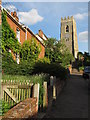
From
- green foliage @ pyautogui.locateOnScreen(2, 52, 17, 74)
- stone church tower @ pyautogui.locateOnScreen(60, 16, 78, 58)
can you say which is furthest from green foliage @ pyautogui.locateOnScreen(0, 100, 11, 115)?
stone church tower @ pyautogui.locateOnScreen(60, 16, 78, 58)

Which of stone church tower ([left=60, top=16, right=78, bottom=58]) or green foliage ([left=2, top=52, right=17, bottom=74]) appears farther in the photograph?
stone church tower ([left=60, top=16, right=78, bottom=58])

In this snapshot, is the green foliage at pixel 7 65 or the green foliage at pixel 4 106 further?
the green foliage at pixel 7 65

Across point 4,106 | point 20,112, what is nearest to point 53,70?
point 4,106

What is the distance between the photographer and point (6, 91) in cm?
505

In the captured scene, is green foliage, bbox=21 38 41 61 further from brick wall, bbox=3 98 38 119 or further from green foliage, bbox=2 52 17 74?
brick wall, bbox=3 98 38 119

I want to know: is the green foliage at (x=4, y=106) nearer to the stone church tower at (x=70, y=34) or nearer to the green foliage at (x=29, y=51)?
the green foliage at (x=29, y=51)

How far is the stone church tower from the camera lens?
57281mm

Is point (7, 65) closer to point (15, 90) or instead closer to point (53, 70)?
point (53, 70)

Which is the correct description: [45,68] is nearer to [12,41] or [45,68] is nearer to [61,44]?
[12,41]

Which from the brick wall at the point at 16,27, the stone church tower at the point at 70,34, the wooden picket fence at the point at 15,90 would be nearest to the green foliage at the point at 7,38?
the brick wall at the point at 16,27

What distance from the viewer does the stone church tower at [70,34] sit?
57281 millimetres

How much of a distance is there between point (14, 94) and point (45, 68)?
5.68 metres

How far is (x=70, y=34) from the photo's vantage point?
6009cm

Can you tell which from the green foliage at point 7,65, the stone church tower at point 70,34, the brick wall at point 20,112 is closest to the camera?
the brick wall at point 20,112
